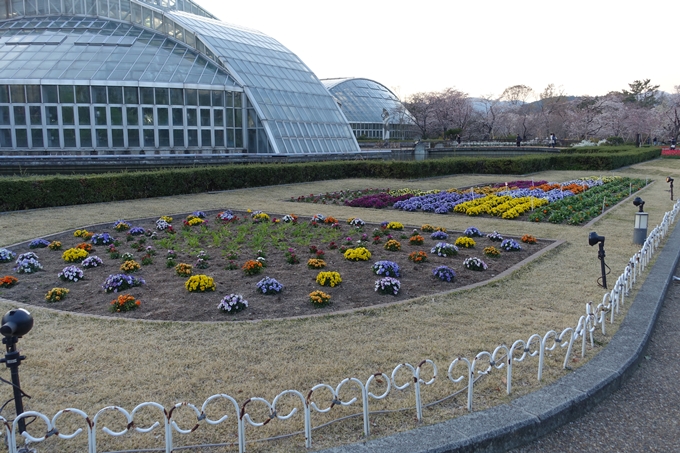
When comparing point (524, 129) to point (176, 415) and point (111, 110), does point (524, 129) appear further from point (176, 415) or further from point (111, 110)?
point (176, 415)

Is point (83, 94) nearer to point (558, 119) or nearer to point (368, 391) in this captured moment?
point (368, 391)

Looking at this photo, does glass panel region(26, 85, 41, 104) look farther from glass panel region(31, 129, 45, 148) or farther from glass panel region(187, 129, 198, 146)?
glass panel region(187, 129, 198, 146)

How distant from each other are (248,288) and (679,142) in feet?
230

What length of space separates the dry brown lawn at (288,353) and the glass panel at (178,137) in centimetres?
2170

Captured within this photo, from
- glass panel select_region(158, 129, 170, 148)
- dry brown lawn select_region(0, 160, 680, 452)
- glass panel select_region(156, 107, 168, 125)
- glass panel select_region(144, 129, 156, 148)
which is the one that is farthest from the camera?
glass panel select_region(158, 129, 170, 148)

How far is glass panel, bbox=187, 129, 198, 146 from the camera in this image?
28.2 metres

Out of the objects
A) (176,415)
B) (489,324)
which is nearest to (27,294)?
(176,415)

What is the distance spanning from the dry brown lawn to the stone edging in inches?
6.3

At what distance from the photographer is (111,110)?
2631cm

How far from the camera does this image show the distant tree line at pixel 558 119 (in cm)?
6406

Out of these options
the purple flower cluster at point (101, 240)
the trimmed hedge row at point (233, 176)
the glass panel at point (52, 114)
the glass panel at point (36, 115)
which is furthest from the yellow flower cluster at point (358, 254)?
the glass panel at point (36, 115)

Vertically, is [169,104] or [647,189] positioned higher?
[169,104]

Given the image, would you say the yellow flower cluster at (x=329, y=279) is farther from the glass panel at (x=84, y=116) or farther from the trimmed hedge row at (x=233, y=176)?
the glass panel at (x=84, y=116)

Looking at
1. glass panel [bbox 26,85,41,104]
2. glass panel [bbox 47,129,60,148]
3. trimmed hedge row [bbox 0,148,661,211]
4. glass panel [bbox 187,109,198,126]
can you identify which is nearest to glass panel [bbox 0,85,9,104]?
glass panel [bbox 26,85,41,104]
